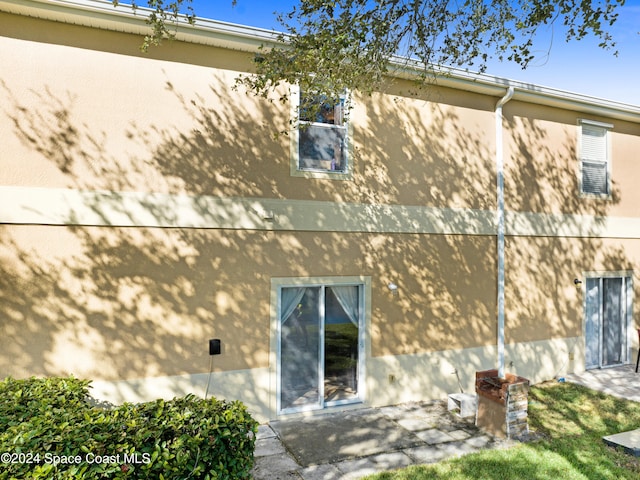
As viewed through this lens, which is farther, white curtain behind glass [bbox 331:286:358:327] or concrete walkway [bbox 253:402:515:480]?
white curtain behind glass [bbox 331:286:358:327]

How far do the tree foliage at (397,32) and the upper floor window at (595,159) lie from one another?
4.97 meters

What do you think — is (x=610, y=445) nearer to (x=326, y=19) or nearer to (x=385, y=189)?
(x=385, y=189)

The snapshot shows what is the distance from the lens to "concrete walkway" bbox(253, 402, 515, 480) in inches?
221

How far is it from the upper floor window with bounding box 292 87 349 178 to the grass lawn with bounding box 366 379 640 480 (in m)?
4.94

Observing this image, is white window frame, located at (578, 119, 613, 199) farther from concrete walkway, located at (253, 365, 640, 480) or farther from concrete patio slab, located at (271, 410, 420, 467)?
concrete patio slab, located at (271, 410, 420, 467)

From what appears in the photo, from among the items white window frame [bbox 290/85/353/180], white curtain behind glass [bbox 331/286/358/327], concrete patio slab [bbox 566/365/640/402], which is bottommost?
concrete patio slab [bbox 566/365/640/402]

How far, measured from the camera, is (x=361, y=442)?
637cm

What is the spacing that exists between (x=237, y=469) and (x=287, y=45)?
608cm

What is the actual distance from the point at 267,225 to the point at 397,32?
3729 mm

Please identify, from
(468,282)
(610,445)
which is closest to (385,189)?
(468,282)

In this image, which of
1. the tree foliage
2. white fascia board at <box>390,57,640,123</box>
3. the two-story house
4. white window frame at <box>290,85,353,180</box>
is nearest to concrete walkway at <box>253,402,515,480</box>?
the two-story house

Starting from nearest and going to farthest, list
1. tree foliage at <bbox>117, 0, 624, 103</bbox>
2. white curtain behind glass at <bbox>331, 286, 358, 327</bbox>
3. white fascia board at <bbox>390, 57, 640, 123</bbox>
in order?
tree foliage at <bbox>117, 0, 624, 103</bbox>, white curtain behind glass at <bbox>331, 286, 358, 327</bbox>, white fascia board at <bbox>390, 57, 640, 123</bbox>

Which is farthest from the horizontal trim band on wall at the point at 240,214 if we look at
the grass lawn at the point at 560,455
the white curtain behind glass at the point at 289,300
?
the grass lawn at the point at 560,455

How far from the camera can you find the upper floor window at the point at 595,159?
10438 mm
